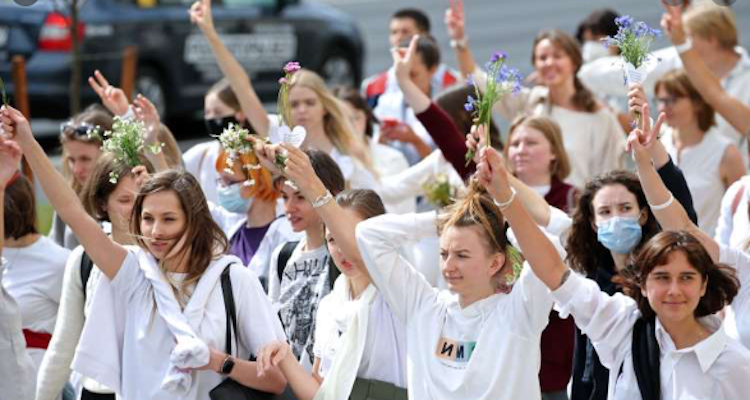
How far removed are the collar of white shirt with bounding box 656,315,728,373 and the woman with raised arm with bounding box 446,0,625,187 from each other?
3.53m

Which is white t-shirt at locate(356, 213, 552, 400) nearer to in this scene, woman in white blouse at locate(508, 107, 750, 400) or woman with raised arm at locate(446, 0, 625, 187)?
woman in white blouse at locate(508, 107, 750, 400)

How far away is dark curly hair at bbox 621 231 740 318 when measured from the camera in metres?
5.57

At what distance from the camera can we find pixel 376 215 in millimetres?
6301

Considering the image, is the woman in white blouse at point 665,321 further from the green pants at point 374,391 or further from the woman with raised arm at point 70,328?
the woman with raised arm at point 70,328

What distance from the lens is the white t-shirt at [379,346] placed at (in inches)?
236

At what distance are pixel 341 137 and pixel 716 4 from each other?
95.9 inches

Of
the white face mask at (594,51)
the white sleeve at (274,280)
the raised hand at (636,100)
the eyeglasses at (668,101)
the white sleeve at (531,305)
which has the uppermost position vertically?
the white face mask at (594,51)

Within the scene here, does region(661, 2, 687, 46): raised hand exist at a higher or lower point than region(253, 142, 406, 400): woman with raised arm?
higher

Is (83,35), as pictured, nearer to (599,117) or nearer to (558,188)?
(599,117)

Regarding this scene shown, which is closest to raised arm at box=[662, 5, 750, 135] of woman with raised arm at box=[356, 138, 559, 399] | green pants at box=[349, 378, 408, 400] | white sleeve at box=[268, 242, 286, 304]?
woman with raised arm at box=[356, 138, 559, 399]

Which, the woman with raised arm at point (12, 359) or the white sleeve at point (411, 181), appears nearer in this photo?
the woman with raised arm at point (12, 359)

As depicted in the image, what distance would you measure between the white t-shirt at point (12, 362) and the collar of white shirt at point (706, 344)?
8.06ft

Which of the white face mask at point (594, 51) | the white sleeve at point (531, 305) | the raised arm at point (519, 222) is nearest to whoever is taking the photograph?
the raised arm at point (519, 222)

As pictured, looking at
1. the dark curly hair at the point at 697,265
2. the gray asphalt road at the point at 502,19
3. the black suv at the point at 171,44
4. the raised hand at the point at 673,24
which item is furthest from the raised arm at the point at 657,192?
the gray asphalt road at the point at 502,19
